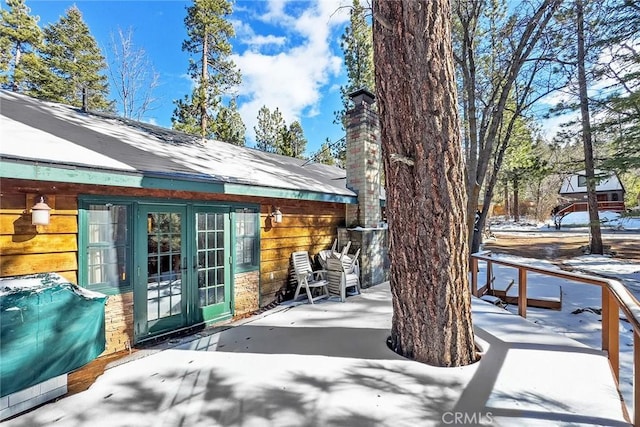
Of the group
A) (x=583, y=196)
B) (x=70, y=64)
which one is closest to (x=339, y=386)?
(x=70, y=64)

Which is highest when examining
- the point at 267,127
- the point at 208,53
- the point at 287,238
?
the point at 267,127

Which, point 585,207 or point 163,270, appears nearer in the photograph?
point 163,270

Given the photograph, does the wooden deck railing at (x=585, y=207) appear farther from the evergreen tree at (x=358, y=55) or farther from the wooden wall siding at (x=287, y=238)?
the wooden wall siding at (x=287, y=238)

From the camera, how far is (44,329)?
229cm

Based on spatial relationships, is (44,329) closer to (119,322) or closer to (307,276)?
(119,322)

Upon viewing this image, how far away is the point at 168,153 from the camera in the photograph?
14.8ft

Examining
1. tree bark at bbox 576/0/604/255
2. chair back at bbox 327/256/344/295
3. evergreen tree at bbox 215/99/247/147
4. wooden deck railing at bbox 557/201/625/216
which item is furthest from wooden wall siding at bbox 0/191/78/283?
wooden deck railing at bbox 557/201/625/216

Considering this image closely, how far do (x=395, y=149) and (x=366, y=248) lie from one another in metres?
3.44

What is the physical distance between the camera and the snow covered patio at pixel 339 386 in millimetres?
2168

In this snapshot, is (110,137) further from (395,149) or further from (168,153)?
(395,149)

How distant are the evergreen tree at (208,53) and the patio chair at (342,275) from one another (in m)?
6.13

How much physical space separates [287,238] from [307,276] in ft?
2.72

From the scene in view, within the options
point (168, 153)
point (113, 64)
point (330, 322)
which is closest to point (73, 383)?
point (330, 322)

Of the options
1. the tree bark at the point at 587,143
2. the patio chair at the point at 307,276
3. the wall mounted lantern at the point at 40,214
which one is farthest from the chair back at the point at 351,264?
the tree bark at the point at 587,143
